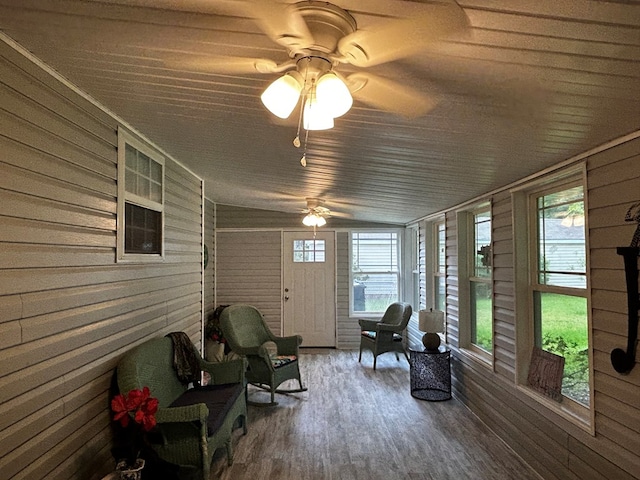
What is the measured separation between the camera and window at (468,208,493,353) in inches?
163

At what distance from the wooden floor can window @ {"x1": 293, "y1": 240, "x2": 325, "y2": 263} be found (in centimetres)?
250

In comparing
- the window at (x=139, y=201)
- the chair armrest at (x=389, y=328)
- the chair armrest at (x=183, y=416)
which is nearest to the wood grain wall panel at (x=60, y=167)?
the window at (x=139, y=201)

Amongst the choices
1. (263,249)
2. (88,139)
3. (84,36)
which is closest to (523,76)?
(84,36)

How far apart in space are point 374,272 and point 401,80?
5.70m

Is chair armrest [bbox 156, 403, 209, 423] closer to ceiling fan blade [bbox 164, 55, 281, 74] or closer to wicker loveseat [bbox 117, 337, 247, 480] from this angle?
wicker loveseat [bbox 117, 337, 247, 480]

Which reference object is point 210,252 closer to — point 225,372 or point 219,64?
point 225,372

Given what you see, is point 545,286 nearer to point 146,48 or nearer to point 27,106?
A: point 146,48

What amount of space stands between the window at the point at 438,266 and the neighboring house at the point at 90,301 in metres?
2.00

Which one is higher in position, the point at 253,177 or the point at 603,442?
the point at 253,177

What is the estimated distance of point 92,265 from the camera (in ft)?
8.01

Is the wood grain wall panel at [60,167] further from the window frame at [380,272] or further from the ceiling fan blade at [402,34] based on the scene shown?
the window frame at [380,272]

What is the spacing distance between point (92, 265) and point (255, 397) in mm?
2833

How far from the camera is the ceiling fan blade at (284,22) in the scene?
1.14 meters

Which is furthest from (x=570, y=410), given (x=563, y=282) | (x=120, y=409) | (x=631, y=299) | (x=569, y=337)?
(x=120, y=409)
